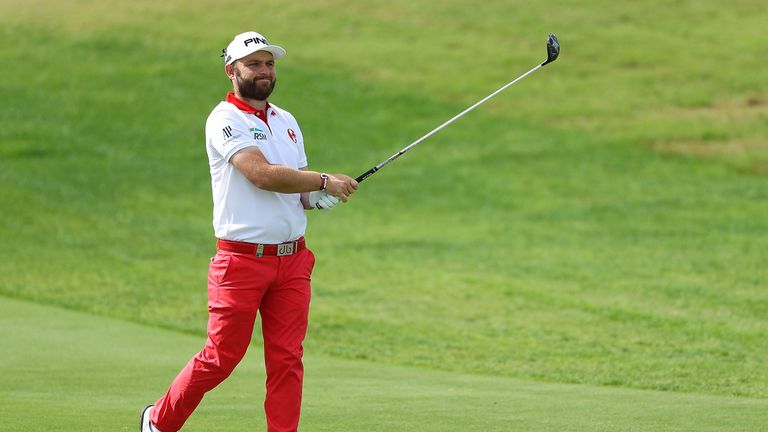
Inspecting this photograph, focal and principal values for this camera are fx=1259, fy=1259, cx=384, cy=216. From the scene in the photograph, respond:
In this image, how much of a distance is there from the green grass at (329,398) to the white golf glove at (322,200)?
54.1 inches

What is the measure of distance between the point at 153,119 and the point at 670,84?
11.5 meters

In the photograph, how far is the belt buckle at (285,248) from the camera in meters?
6.24

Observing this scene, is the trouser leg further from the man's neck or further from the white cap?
the white cap

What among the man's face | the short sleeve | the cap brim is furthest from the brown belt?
the cap brim

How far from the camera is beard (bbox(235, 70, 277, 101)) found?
6301mm

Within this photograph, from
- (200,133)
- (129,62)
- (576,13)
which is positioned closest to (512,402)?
(200,133)

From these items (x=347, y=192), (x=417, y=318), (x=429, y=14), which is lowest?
(x=417, y=318)

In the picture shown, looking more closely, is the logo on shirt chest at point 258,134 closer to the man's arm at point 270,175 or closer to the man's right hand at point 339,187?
the man's arm at point 270,175

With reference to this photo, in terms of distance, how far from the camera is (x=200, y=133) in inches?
1039

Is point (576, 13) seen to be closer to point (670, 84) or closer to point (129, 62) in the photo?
point (670, 84)

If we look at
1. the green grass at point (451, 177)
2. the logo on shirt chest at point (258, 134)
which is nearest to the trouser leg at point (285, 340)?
the logo on shirt chest at point (258, 134)

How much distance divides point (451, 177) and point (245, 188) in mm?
16876

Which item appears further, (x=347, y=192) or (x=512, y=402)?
(x=512, y=402)

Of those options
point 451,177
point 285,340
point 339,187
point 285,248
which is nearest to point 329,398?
point 285,340
